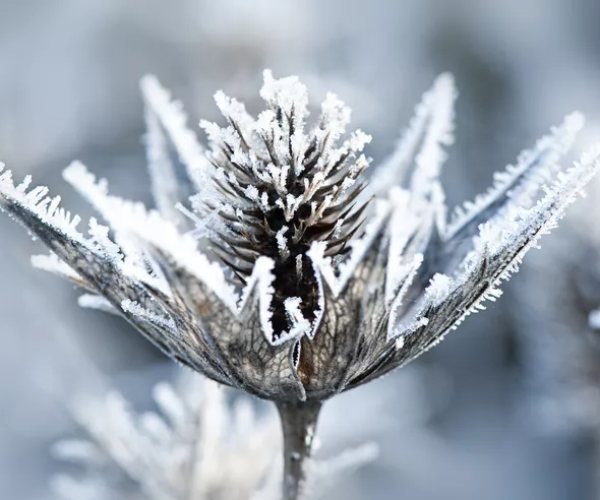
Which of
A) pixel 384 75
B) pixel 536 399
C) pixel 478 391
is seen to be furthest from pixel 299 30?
pixel 536 399

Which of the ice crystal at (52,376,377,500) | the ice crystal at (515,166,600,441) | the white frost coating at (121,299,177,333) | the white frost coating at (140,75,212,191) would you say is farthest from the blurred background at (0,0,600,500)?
the white frost coating at (121,299,177,333)

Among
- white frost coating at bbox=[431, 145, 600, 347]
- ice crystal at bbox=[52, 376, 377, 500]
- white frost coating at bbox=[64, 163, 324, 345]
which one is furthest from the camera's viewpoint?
ice crystal at bbox=[52, 376, 377, 500]

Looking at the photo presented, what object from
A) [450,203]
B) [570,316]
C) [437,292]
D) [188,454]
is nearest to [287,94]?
[437,292]

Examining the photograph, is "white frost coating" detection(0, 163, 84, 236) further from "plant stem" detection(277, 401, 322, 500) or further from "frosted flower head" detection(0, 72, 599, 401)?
"plant stem" detection(277, 401, 322, 500)

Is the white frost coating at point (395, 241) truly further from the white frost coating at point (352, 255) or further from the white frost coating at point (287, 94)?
the white frost coating at point (287, 94)

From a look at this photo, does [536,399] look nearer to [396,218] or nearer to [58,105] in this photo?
[396,218]

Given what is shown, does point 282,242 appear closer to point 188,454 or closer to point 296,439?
point 296,439

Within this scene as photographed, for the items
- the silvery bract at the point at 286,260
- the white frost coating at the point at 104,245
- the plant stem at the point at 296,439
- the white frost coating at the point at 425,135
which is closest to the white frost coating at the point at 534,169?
the silvery bract at the point at 286,260
